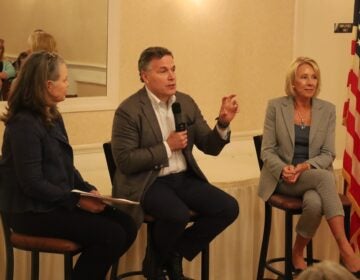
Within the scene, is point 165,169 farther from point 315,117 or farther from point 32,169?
point 315,117

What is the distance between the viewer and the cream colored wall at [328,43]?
4.98 m

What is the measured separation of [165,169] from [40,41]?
1195mm

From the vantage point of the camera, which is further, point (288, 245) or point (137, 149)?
point (288, 245)

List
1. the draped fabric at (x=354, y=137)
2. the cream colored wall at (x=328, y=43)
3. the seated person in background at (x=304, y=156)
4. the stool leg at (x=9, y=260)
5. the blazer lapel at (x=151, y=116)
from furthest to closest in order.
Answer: the cream colored wall at (x=328, y=43) → the draped fabric at (x=354, y=137) → the seated person in background at (x=304, y=156) → the blazer lapel at (x=151, y=116) → the stool leg at (x=9, y=260)

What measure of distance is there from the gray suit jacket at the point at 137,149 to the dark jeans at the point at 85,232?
30 centimetres

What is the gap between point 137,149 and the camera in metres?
3.23

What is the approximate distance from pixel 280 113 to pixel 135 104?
84cm

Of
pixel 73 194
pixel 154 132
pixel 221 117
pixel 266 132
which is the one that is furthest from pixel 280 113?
pixel 73 194

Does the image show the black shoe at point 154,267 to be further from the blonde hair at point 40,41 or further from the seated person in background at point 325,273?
the seated person in background at point 325,273

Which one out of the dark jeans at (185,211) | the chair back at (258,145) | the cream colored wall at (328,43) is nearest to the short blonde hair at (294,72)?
the chair back at (258,145)

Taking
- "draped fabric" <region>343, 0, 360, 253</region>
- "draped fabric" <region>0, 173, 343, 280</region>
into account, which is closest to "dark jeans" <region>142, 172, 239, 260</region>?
"draped fabric" <region>0, 173, 343, 280</region>

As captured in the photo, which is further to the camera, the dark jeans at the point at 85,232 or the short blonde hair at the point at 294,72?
the short blonde hair at the point at 294,72

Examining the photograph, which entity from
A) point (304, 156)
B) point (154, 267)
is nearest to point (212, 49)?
point (304, 156)

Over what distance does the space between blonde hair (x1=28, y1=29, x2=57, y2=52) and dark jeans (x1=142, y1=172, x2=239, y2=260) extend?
1184 millimetres
